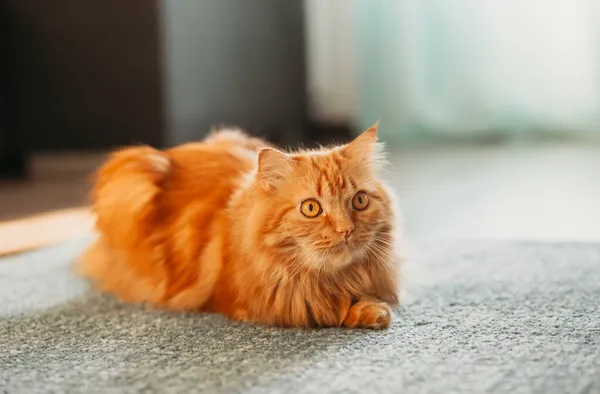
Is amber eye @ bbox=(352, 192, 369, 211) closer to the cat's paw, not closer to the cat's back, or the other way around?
the cat's paw

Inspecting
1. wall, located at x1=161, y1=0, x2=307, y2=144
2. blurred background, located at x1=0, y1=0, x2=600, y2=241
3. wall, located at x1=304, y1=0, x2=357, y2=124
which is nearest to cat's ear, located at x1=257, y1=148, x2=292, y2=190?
blurred background, located at x1=0, y1=0, x2=600, y2=241

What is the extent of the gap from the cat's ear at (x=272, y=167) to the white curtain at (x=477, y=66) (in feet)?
9.26

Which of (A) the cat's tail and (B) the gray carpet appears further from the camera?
(A) the cat's tail

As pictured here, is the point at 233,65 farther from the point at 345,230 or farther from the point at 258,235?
the point at 345,230

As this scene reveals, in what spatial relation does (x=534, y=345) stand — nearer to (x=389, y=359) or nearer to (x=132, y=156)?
(x=389, y=359)

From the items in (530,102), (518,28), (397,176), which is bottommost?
(397,176)

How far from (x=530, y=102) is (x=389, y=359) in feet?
9.77

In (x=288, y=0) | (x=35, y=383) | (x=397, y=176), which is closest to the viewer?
(x=35, y=383)

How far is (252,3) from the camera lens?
3.77m

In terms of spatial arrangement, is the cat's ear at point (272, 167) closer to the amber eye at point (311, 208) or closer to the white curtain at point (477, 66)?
the amber eye at point (311, 208)

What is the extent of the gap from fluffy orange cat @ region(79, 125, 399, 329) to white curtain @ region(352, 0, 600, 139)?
2.57 metres

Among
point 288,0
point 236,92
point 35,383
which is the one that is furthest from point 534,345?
point 288,0

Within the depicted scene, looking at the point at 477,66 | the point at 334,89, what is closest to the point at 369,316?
the point at 477,66

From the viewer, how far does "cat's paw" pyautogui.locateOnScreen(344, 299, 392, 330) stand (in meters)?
1.29
